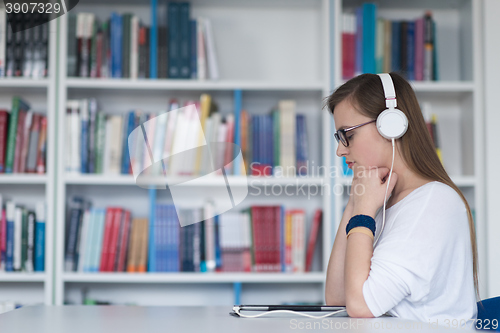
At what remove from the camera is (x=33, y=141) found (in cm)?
219

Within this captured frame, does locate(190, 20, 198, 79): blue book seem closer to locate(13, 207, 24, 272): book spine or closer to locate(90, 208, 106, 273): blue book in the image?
locate(90, 208, 106, 273): blue book

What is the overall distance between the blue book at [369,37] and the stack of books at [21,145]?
60.4 inches

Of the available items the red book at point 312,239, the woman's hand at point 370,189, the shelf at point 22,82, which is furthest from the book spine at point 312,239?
the shelf at point 22,82

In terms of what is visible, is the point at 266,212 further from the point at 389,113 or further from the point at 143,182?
the point at 389,113

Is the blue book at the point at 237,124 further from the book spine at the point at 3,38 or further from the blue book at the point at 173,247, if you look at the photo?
the book spine at the point at 3,38

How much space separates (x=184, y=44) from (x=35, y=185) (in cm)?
104

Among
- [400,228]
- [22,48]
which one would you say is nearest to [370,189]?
[400,228]

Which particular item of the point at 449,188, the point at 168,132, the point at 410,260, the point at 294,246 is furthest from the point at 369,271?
the point at 168,132

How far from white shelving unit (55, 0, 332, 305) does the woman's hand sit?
3.30 ft

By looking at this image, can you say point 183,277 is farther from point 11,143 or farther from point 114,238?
point 11,143

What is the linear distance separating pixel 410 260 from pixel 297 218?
1.25 meters

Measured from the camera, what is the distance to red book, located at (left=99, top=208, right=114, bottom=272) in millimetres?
2172

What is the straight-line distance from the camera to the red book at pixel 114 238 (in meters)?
2.17

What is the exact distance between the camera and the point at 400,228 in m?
1.05
